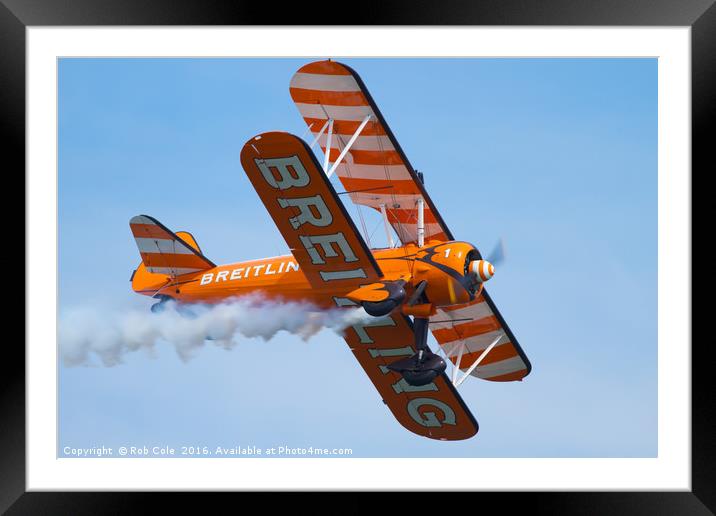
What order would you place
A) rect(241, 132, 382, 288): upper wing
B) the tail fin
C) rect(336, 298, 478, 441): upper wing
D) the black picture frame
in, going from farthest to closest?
the tail fin
rect(336, 298, 478, 441): upper wing
rect(241, 132, 382, 288): upper wing
the black picture frame

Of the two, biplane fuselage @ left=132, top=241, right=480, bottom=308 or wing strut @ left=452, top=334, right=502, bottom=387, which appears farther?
wing strut @ left=452, top=334, right=502, bottom=387

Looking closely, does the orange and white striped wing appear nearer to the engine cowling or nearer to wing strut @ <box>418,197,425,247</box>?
wing strut @ <box>418,197,425,247</box>

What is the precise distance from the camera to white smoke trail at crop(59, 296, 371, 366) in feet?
64.3

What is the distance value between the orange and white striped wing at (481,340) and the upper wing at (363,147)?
44.5 inches

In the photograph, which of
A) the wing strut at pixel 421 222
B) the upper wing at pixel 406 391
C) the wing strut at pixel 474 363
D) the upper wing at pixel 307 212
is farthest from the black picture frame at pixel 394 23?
the wing strut at pixel 474 363

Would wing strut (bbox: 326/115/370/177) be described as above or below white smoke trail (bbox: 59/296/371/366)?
above

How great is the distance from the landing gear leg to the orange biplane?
0.03ft

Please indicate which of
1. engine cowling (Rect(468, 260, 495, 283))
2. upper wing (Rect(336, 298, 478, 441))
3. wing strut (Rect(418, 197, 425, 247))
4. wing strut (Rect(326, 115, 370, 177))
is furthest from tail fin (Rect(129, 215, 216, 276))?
engine cowling (Rect(468, 260, 495, 283))

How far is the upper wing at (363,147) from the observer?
1912cm

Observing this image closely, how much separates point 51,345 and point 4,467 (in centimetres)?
130

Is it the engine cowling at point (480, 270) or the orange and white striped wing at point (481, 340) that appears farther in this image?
the orange and white striped wing at point (481, 340)

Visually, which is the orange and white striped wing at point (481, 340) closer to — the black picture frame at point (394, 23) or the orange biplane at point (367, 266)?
the orange biplane at point (367, 266)

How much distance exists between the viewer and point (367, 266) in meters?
19.1

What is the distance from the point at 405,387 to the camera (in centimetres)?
2109
